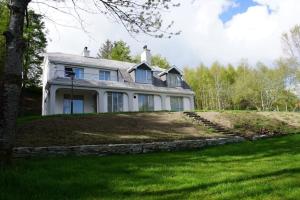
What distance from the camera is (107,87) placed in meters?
30.2

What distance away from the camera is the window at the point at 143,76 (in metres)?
33.0

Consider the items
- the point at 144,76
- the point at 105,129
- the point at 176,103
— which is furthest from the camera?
the point at 176,103

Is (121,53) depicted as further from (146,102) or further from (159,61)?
(146,102)

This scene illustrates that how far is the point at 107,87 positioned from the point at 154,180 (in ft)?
75.9

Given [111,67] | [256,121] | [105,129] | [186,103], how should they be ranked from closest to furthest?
[105,129] < [256,121] < [111,67] < [186,103]

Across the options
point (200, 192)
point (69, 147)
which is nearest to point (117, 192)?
point (200, 192)

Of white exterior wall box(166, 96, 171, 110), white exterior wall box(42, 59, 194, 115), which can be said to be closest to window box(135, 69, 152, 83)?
white exterior wall box(42, 59, 194, 115)

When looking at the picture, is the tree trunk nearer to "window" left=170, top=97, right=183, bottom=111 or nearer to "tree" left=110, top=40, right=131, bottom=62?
"window" left=170, top=97, right=183, bottom=111

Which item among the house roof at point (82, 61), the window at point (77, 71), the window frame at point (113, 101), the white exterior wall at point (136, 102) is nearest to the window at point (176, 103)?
the white exterior wall at point (136, 102)

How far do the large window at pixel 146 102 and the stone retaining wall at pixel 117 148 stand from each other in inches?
621

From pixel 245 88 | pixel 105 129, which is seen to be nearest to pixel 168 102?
pixel 105 129

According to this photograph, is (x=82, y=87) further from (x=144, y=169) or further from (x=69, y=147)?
(x=144, y=169)

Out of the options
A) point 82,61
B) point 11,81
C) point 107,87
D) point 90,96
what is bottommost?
point 11,81

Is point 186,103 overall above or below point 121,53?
below
